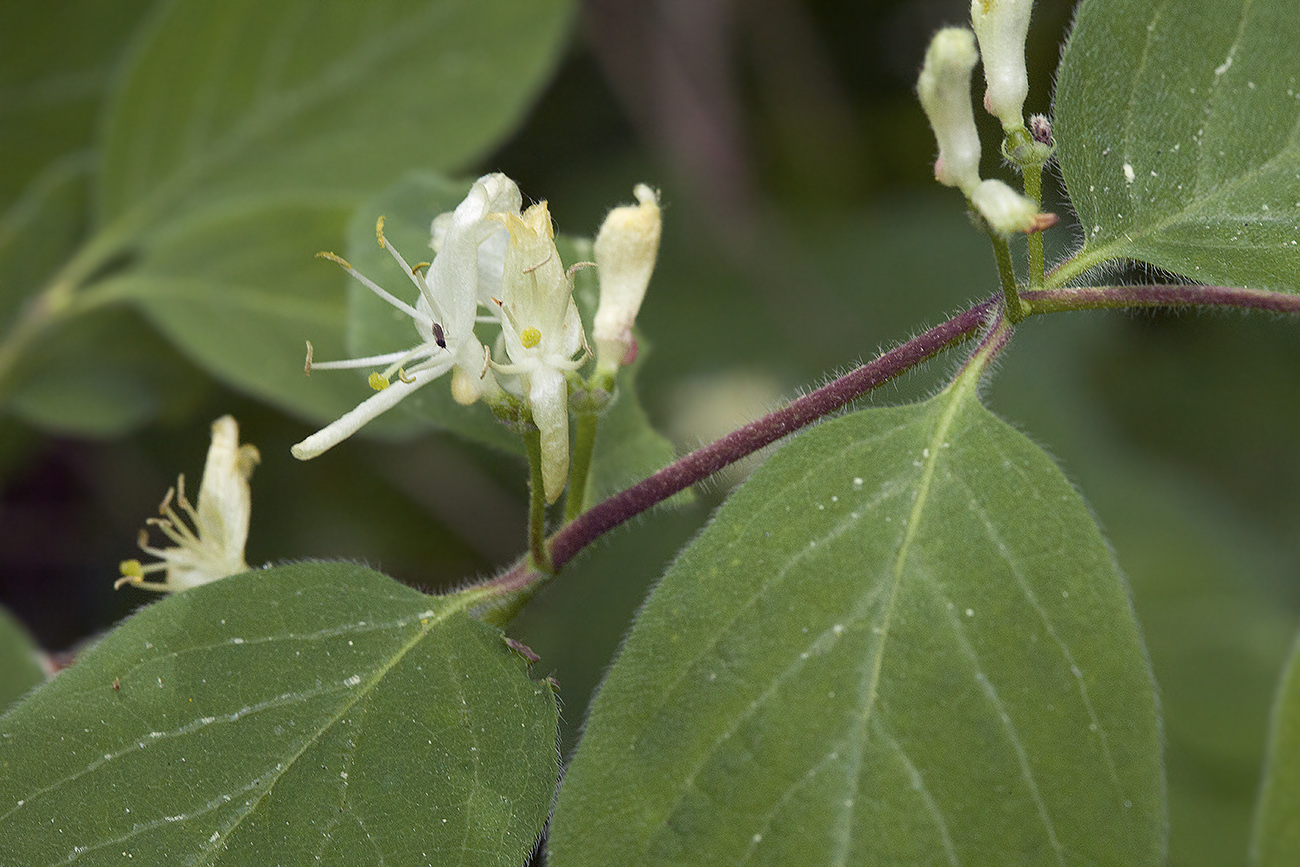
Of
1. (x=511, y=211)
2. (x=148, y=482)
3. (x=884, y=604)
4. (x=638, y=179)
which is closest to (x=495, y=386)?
(x=511, y=211)

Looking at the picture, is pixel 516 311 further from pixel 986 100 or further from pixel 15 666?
pixel 15 666

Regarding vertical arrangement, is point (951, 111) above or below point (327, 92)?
below

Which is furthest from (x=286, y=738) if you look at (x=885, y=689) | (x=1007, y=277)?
(x=1007, y=277)

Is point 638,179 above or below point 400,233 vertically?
above

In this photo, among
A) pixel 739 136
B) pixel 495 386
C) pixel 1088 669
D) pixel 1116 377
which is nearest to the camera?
pixel 1088 669

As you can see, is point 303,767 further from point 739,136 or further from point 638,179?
point 739,136

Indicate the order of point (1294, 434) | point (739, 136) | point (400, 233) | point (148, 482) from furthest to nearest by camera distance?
point (739, 136), point (1294, 434), point (148, 482), point (400, 233)
